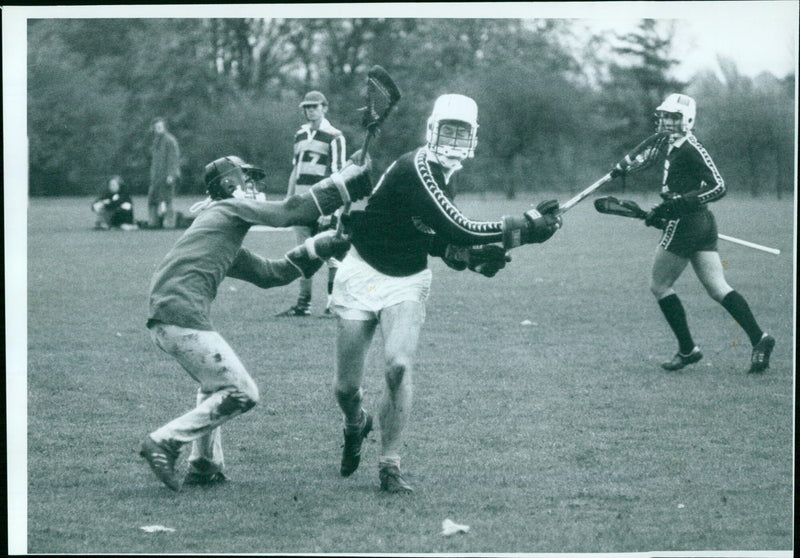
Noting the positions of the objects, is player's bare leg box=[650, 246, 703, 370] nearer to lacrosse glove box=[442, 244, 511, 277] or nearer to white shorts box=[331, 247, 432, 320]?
lacrosse glove box=[442, 244, 511, 277]

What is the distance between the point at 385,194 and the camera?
6.32 meters

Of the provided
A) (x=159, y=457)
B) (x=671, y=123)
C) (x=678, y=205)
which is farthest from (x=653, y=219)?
(x=159, y=457)

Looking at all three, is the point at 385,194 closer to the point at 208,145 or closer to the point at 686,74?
the point at 686,74

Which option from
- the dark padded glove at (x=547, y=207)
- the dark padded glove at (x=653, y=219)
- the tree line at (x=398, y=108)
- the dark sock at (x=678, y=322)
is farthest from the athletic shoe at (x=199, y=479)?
the tree line at (x=398, y=108)

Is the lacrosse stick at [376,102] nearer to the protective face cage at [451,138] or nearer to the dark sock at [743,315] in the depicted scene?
the protective face cage at [451,138]

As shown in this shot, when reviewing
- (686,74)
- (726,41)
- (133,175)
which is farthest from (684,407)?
(133,175)

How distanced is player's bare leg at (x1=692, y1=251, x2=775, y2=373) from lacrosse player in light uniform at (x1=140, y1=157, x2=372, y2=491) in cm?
401

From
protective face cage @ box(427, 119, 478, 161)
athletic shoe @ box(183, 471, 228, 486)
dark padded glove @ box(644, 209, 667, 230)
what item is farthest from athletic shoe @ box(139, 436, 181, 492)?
dark padded glove @ box(644, 209, 667, 230)

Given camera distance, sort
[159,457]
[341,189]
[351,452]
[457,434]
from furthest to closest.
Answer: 1. [457,434]
2. [351,452]
3. [341,189]
4. [159,457]

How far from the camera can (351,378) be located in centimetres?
643

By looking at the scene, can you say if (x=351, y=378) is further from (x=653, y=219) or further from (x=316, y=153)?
(x=316, y=153)

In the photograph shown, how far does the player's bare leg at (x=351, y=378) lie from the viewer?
639cm

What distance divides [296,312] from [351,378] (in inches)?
208

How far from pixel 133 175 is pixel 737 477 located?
17.6 meters
